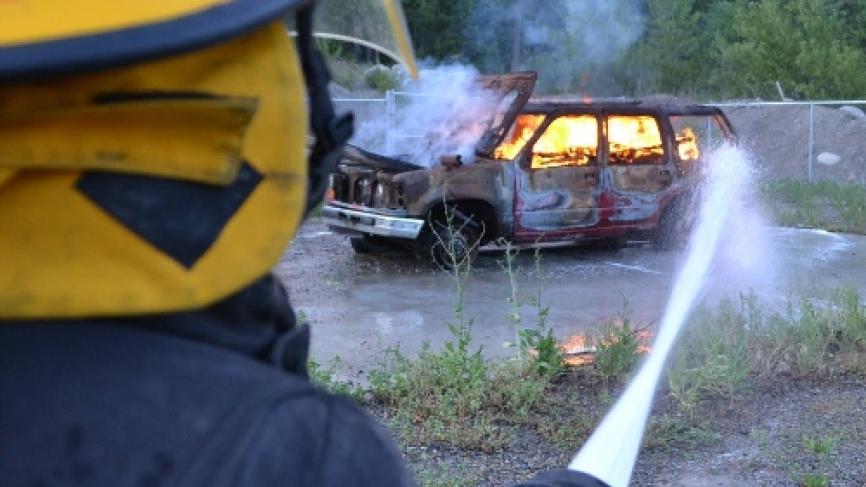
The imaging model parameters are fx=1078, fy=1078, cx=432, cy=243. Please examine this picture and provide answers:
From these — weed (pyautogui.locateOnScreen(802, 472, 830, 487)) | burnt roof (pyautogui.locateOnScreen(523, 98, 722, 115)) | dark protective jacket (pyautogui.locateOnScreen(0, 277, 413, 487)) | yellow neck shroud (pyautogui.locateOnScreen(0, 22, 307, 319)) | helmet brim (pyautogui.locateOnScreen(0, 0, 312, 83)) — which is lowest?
weed (pyautogui.locateOnScreen(802, 472, 830, 487))

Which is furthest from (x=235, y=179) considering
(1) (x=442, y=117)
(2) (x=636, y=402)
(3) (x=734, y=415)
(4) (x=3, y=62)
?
(1) (x=442, y=117)

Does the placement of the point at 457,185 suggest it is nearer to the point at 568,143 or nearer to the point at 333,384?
the point at 568,143

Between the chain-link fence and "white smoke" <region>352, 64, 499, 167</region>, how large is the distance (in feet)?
27.1

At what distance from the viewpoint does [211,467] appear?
858 millimetres

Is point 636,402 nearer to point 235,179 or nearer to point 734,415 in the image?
point 235,179

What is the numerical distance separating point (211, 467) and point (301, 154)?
0.94ft

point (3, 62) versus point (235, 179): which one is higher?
point (3, 62)

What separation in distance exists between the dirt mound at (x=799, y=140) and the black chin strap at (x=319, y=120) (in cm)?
2203

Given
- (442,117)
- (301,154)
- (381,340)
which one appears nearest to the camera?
(301,154)

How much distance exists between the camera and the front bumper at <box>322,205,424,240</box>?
11.0 metres

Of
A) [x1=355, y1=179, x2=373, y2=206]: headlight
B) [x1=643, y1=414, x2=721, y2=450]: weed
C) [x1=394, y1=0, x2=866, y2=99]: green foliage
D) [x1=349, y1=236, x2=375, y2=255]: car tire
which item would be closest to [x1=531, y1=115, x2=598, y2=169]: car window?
[x1=355, y1=179, x2=373, y2=206]: headlight

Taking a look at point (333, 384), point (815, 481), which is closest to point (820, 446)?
point (815, 481)

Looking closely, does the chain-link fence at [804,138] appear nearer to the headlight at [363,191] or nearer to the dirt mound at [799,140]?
the dirt mound at [799,140]

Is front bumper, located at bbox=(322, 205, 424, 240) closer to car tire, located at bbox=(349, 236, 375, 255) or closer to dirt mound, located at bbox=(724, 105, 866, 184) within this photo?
car tire, located at bbox=(349, 236, 375, 255)
